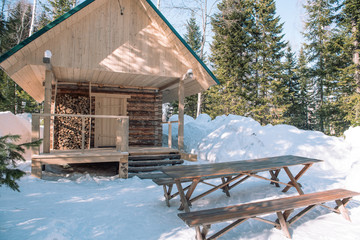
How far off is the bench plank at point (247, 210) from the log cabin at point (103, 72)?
4337mm

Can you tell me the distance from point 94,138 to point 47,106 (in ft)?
10.7

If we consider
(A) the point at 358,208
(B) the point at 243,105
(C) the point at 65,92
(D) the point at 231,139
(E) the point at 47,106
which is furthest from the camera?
(B) the point at 243,105

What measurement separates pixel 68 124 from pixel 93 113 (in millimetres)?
1092

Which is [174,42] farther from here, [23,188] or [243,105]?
[243,105]

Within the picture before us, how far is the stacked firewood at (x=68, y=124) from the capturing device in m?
9.12

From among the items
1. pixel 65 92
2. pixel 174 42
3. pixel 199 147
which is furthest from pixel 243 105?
pixel 65 92

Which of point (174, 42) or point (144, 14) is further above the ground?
point (144, 14)

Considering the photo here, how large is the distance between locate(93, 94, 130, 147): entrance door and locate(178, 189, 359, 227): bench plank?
768 centimetres

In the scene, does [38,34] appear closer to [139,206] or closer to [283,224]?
[139,206]

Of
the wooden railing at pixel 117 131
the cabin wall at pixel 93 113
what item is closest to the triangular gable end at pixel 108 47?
the cabin wall at pixel 93 113

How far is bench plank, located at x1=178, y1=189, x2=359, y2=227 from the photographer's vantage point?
284 centimetres

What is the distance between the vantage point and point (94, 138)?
9734mm

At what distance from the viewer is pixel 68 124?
9227 mm

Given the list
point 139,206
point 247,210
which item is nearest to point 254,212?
point 247,210
